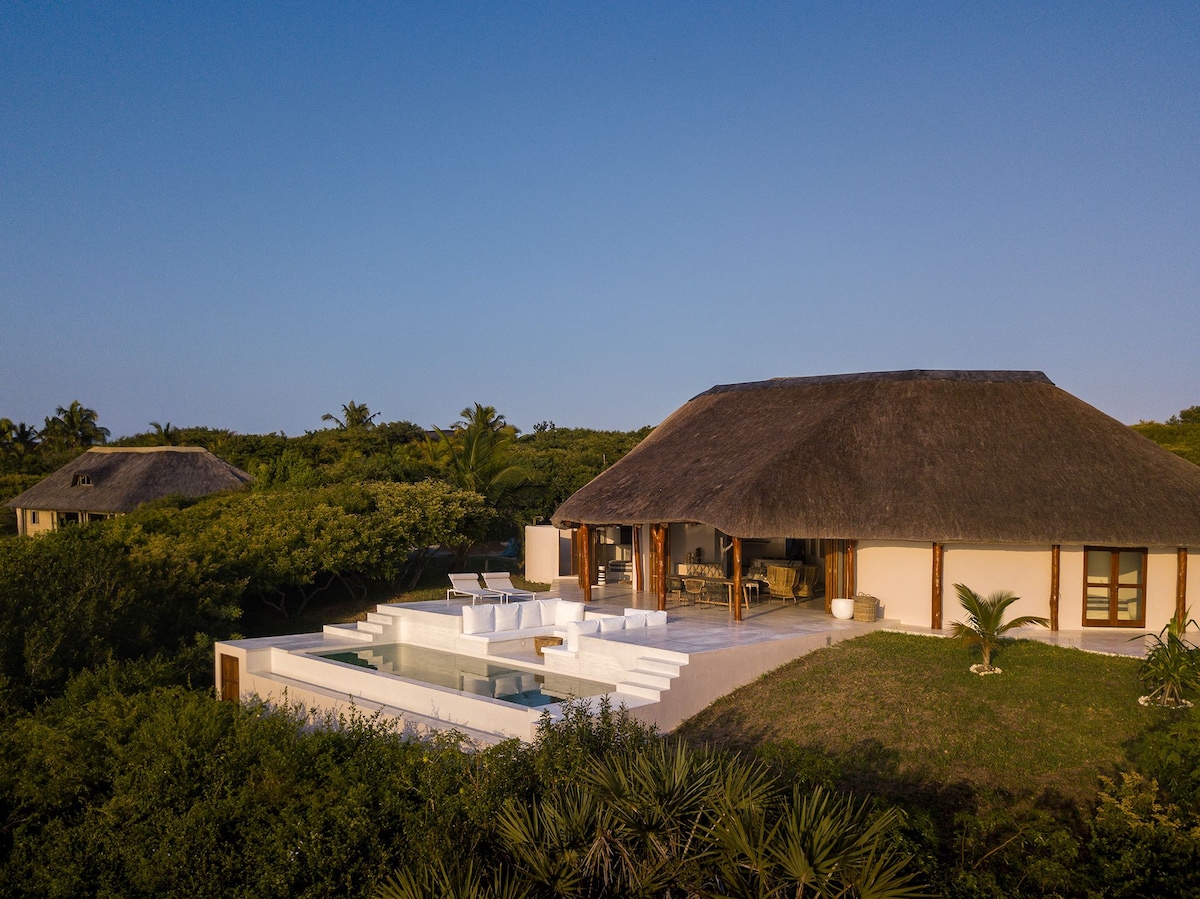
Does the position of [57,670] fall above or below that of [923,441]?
below

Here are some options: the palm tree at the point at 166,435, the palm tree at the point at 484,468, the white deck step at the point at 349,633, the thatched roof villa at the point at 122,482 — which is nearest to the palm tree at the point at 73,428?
the palm tree at the point at 166,435

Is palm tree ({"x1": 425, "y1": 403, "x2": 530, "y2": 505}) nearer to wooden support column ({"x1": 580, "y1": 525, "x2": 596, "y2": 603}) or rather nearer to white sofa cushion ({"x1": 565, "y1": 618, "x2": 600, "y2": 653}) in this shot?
A: wooden support column ({"x1": 580, "y1": 525, "x2": 596, "y2": 603})

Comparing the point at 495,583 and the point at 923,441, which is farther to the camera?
the point at 495,583

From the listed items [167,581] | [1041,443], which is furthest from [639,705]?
[167,581]

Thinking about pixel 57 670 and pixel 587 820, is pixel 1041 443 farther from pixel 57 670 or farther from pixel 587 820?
pixel 57 670

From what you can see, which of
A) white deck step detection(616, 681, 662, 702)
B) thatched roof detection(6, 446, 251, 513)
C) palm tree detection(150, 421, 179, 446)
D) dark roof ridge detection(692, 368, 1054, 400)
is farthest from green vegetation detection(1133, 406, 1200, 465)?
palm tree detection(150, 421, 179, 446)

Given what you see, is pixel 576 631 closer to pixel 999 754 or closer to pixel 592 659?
pixel 592 659
